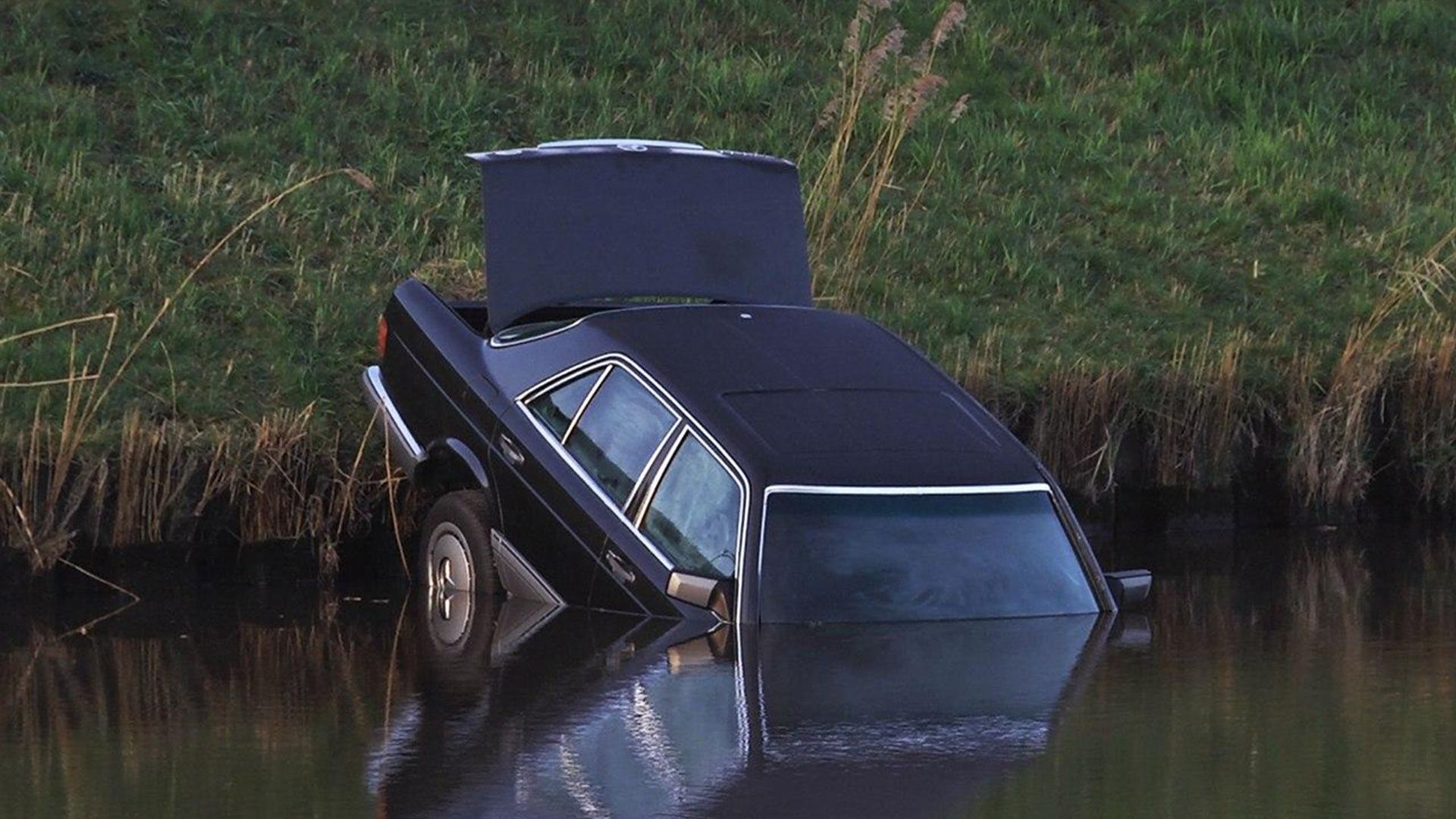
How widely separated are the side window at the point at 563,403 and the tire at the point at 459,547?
A: 1.66 feet

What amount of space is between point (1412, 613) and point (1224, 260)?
8820 mm

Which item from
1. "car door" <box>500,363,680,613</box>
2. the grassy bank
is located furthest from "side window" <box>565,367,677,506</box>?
the grassy bank

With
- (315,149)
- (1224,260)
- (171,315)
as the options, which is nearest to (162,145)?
(315,149)

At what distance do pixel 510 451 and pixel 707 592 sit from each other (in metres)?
1.70

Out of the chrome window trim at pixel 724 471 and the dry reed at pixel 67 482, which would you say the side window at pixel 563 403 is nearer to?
the chrome window trim at pixel 724 471

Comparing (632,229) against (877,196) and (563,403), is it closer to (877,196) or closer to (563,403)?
(563,403)

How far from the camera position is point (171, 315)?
17109 mm

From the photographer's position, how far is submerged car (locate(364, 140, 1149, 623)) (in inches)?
448

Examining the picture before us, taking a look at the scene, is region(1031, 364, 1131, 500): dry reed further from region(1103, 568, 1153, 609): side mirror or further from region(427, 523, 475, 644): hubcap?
region(427, 523, 475, 644): hubcap

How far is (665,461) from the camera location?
11695 millimetres

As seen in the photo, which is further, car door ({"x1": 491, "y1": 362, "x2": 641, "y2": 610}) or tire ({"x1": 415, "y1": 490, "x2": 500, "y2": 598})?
tire ({"x1": 415, "y1": 490, "x2": 500, "y2": 598})

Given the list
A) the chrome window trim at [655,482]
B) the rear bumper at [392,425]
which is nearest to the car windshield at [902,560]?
the chrome window trim at [655,482]

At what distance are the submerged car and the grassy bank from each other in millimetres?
1199

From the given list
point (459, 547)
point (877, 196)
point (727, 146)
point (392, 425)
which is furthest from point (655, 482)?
point (727, 146)
